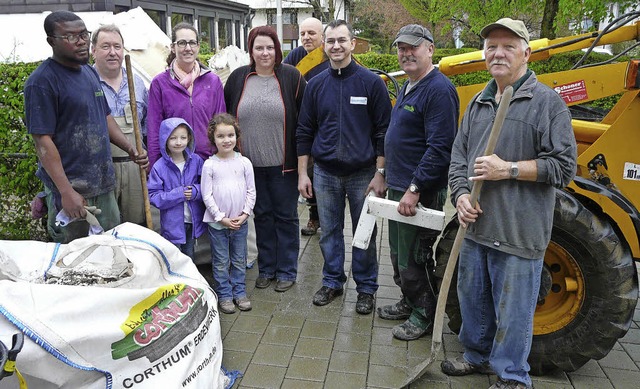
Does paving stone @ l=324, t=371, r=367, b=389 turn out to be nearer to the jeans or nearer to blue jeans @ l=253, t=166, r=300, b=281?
the jeans

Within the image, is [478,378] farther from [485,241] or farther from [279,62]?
[279,62]

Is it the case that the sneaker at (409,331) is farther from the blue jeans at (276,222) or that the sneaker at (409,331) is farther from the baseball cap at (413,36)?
the baseball cap at (413,36)

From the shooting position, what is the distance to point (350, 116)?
12.4ft

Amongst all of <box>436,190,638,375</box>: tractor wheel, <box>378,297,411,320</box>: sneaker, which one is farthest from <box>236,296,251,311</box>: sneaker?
<box>436,190,638,375</box>: tractor wheel

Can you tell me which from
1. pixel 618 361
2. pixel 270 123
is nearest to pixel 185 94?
pixel 270 123

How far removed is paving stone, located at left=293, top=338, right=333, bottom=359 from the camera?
352 cm

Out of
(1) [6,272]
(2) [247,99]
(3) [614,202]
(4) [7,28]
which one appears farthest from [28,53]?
(3) [614,202]

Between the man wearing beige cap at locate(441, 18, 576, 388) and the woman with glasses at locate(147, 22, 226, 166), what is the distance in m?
2.00

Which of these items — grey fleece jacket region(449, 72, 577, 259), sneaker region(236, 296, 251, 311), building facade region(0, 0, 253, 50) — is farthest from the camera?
building facade region(0, 0, 253, 50)

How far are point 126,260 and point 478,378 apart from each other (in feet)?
7.08

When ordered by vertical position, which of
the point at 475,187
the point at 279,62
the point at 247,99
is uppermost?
the point at 279,62

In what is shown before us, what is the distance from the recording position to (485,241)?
9.44ft

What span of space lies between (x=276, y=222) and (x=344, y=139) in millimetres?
1008

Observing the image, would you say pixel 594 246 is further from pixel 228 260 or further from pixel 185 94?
pixel 185 94
